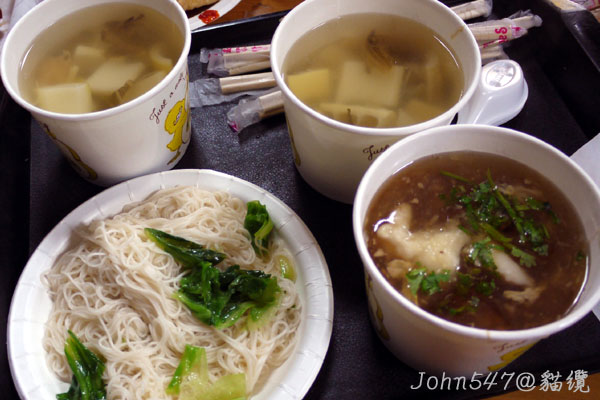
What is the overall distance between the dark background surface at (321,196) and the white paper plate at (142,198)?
0.11 meters

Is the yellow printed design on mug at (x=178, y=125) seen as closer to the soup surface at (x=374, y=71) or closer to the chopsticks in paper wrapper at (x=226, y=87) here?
the chopsticks in paper wrapper at (x=226, y=87)

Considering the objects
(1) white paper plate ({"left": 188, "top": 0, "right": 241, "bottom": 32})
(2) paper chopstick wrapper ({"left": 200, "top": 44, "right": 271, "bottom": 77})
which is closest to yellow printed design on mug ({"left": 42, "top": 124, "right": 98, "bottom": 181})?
(2) paper chopstick wrapper ({"left": 200, "top": 44, "right": 271, "bottom": 77})

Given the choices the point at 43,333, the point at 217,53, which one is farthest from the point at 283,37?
the point at 43,333

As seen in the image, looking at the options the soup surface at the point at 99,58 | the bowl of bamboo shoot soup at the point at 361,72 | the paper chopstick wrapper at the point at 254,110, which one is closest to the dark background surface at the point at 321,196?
the paper chopstick wrapper at the point at 254,110

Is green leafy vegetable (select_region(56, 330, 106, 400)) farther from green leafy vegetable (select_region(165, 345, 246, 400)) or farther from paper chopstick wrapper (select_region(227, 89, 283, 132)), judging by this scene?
paper chopstick wrapper (select_region(227, 89, 283, 132))

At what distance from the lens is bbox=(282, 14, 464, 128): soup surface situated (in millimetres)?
1447

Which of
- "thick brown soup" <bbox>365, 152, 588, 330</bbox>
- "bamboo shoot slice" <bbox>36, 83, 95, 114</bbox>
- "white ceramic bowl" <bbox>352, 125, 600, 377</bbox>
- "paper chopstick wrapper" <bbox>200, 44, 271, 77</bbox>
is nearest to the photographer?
"white ceramic bowl" <bbox>352, 125, 600, 377</bbox>

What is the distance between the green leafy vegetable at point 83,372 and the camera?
1.24m

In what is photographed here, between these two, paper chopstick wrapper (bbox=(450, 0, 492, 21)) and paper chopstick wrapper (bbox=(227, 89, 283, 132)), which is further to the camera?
paper chopstick wrapper (bbox=(450, 0, 492, 21))

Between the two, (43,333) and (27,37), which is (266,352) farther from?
(27,37)

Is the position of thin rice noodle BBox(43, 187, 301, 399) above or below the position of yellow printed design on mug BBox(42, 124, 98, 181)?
below

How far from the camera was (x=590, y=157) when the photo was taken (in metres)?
1.56

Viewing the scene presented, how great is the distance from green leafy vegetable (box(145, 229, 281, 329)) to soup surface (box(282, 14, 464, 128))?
1.64 feet

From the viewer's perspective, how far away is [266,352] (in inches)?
51.9
